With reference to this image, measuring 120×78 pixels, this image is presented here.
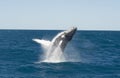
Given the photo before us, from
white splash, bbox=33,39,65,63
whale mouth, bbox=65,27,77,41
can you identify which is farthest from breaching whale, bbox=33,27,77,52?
white splash, bbox=33,39,65,63

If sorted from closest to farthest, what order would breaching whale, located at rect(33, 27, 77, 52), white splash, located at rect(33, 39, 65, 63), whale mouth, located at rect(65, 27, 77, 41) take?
1. whale mouth, located at rect(65, 27, 77, 41)
2. breaching whale, located at rect(33, 27, 77, 52)
3. white splash, located at rect(33, 39, 65, 63)

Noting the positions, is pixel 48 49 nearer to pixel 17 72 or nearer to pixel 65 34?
pixel 65 34

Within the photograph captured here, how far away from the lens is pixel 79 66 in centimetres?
4262

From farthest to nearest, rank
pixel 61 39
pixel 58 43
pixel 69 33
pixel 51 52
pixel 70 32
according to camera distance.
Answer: pixel 51 52, pixel 58 43, pixel 61 39, pixel 69 33, pixel 70 32

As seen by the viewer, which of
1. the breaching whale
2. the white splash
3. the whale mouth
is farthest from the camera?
the white splash

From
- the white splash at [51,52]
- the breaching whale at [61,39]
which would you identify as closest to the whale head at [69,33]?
the breaching whale at [61,39]

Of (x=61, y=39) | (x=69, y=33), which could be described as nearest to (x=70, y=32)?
(x=69, y=33)

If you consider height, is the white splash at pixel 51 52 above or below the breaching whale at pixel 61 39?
below

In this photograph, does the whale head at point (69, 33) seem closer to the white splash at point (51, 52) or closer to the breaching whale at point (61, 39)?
the breaching whale at point (61, 39)

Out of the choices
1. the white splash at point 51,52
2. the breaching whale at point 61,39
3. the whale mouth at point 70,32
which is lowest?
the white splash at point 51,52

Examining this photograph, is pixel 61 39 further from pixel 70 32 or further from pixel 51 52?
pixel 51 52

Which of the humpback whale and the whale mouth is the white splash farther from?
the whale mouth

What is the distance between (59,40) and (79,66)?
13.0ft

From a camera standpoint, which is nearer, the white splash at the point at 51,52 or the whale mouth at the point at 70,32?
the whale mouth at the point at 70,32
